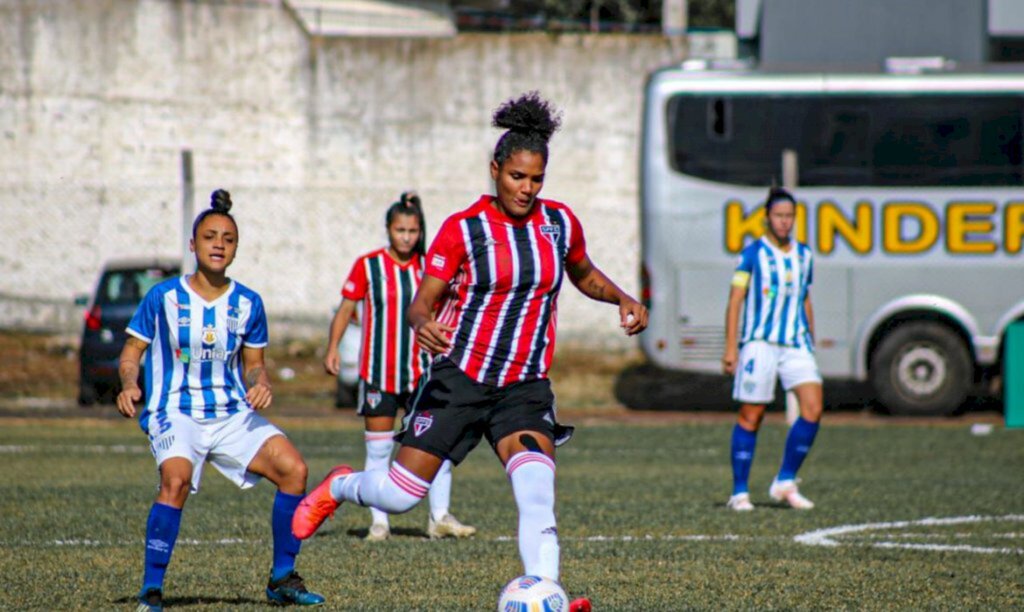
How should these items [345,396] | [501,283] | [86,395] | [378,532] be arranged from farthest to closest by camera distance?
[345,396], [86,395], [378,532], [501,283]

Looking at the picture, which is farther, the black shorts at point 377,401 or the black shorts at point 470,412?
the black shorts at point 377,401

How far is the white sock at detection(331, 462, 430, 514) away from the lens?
6.83 m

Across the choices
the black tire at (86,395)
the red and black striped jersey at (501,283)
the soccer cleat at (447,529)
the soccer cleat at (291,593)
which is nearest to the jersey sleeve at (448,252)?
the red and black striped jersey at (501,283)

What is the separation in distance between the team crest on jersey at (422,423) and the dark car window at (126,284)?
1491cm

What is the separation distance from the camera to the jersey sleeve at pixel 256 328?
290 inches

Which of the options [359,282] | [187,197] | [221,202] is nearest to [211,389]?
Result: [221,202]

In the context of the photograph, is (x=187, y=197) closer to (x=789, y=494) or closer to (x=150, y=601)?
(x=789, y=494)

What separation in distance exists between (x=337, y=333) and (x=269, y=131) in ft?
55.6

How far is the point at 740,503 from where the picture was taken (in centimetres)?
1124

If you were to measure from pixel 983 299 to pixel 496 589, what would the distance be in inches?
571

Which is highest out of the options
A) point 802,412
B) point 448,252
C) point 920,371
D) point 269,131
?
point 269,131

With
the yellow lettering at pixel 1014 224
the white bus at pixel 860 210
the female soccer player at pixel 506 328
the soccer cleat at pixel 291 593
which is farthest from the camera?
the white bus at pixel 860 210

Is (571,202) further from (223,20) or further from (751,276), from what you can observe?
(751,276)

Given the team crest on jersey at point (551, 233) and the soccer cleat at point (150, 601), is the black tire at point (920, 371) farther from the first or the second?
the soccer cleat at point (150, 601)
